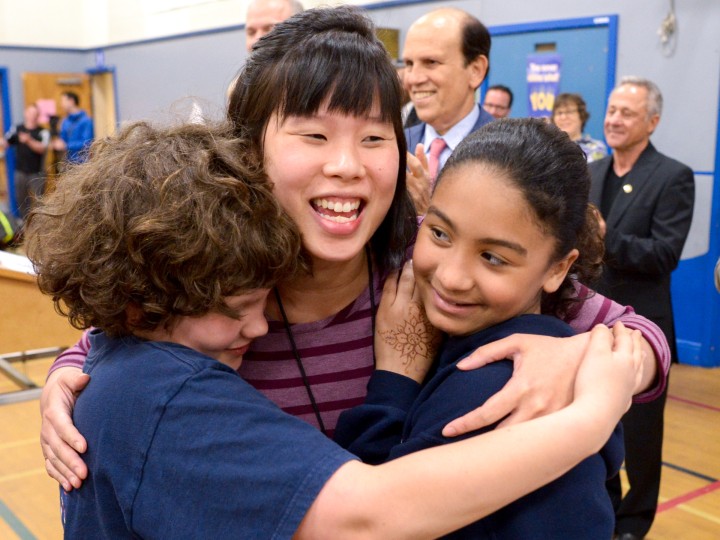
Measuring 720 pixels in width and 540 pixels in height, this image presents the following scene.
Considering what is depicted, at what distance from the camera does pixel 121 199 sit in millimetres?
1026

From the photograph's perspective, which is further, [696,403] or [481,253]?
[696,403]

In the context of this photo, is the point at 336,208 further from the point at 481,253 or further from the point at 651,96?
the point at 651,96

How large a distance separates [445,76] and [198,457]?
2.88 m

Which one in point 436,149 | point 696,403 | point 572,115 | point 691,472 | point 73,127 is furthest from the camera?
point 73,127

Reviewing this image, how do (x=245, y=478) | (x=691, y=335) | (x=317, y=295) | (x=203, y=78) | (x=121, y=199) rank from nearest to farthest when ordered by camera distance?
(x=245, y=478) → (x=121, y=199) → (x=317, y=295) → (x=691, y=335) → (x=203, y=78)

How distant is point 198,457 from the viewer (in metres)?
0.87

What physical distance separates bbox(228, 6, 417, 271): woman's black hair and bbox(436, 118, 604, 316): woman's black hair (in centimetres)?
17

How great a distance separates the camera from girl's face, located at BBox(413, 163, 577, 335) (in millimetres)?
1097

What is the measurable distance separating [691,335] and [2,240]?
17.5ft

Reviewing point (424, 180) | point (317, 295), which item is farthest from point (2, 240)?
point (317, 295)

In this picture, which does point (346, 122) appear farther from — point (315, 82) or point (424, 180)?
point (424, 180)

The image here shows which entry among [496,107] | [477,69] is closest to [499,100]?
[496,107]

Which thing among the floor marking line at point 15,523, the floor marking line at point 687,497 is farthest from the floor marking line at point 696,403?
the floor marking line at point 15,523

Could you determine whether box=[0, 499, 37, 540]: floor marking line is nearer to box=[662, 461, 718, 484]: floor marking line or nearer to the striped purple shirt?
the striped purple shirt
